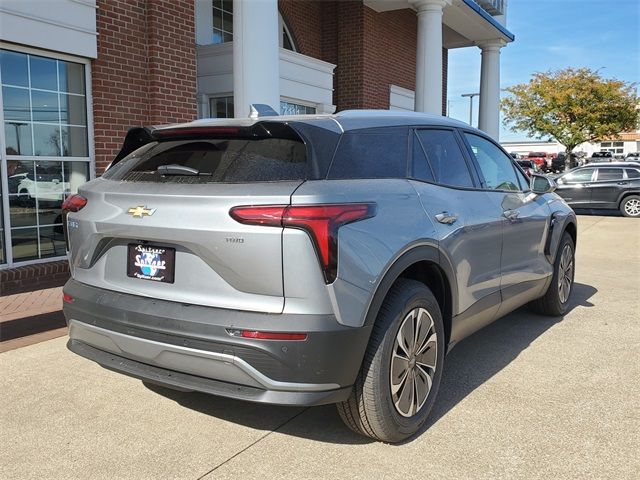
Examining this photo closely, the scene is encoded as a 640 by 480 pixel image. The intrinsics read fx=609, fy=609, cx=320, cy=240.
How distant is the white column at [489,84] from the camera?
55.2ft

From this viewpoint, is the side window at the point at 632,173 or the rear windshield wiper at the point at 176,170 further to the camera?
the side window at the point at 632,173

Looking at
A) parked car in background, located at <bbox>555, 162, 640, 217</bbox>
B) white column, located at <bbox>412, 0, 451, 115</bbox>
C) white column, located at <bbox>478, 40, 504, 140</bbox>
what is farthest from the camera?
parked car in background, located at <bbox>555, 162, 640, 217</bbox>

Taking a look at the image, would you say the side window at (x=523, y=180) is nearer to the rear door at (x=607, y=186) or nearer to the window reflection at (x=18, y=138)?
the window reflection at (x=18, y=138)

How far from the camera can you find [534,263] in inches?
195

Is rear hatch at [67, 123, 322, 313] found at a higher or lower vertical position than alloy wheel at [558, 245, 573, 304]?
higher

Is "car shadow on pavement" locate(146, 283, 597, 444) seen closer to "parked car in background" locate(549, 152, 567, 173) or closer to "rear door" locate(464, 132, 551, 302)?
"rear door" locate(464, 132, 551, 302)

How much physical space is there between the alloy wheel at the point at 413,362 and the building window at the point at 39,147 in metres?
5.01

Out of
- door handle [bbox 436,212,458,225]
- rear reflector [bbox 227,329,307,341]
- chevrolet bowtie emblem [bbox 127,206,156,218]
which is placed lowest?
rear reflector [bbox 227,329,307,341]

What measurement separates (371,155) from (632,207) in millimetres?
16481

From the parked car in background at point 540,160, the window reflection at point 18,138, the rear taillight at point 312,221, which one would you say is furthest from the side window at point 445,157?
the parked car in background at point 540,160

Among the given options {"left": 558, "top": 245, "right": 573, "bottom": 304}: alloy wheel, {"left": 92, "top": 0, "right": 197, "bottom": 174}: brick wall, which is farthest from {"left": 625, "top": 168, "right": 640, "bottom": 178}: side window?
{"left": 92, "top": 0, "right": 197, "bottom": 174}: brick wall

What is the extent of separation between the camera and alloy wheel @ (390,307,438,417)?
314 cm

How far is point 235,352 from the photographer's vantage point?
2.70 meters

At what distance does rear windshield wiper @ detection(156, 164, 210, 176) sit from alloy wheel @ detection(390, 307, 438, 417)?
131 centimetres
